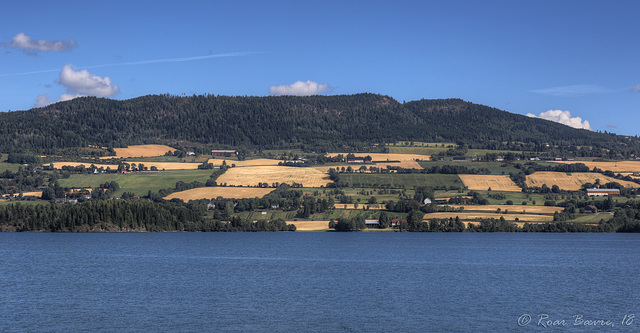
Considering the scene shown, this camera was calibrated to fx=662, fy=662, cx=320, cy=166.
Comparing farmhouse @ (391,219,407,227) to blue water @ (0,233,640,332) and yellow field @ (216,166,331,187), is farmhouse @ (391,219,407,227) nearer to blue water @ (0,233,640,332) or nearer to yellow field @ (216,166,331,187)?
blue water @ (0,233,640,332)

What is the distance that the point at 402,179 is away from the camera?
17125cm

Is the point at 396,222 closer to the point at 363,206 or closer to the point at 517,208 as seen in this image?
the point at 363,206

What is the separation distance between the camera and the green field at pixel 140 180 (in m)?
163

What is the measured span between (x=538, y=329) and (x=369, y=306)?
12928 millimetres

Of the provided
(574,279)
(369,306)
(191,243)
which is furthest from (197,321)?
(191,243)

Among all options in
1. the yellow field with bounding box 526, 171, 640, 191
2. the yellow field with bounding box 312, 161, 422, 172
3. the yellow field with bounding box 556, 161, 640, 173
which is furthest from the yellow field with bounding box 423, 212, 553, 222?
the yellow field with bounding box 556, 161, 640, 173

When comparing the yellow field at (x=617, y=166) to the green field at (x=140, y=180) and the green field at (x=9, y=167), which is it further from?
the green field at (x=9, y=167)

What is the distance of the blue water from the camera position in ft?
145

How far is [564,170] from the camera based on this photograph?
18038cm

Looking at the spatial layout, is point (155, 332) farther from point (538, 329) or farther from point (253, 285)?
point (538, 329)

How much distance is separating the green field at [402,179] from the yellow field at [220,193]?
2445 centimetres

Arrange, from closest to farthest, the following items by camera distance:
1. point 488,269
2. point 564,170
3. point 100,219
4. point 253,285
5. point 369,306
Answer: point 369,306 < point 253,285 < point 488,269 < point 100,219 < point 564,170

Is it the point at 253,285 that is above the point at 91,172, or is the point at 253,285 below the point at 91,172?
below

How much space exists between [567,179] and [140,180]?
110 meters
